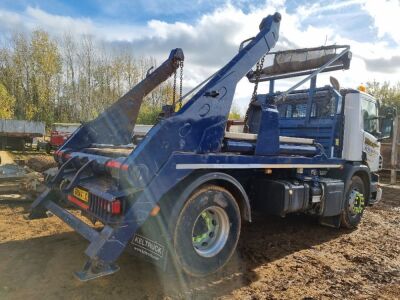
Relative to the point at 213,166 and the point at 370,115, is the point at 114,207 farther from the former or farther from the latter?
the point at 370,115

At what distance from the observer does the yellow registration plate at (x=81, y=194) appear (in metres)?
4.00

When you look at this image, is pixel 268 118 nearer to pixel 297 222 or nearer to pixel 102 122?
pixel 102 122

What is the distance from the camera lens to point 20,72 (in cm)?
3931

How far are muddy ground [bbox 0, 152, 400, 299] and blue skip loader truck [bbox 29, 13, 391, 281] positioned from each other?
0.33 meters

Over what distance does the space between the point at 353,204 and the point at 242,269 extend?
327 centimetres

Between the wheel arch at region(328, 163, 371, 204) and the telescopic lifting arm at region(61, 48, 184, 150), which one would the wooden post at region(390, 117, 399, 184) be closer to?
the wheel arch at region(328, 163, 371, 204)

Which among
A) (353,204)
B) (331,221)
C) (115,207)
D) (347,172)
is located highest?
(347,172)

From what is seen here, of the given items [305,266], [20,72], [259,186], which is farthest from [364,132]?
[20,72]

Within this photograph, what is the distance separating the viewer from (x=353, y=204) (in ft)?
22.0

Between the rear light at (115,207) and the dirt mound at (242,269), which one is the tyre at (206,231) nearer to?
the dirt mound at (242,269)

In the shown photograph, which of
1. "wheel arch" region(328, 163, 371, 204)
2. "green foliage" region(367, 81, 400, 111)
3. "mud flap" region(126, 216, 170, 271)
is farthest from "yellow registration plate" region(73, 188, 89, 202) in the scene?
"green foliage" region(367, 81, 400, 111)

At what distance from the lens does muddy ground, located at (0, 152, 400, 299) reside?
3.67 m

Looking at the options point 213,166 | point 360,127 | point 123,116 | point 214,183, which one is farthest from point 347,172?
point 123,116

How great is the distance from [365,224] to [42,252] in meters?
6.01
